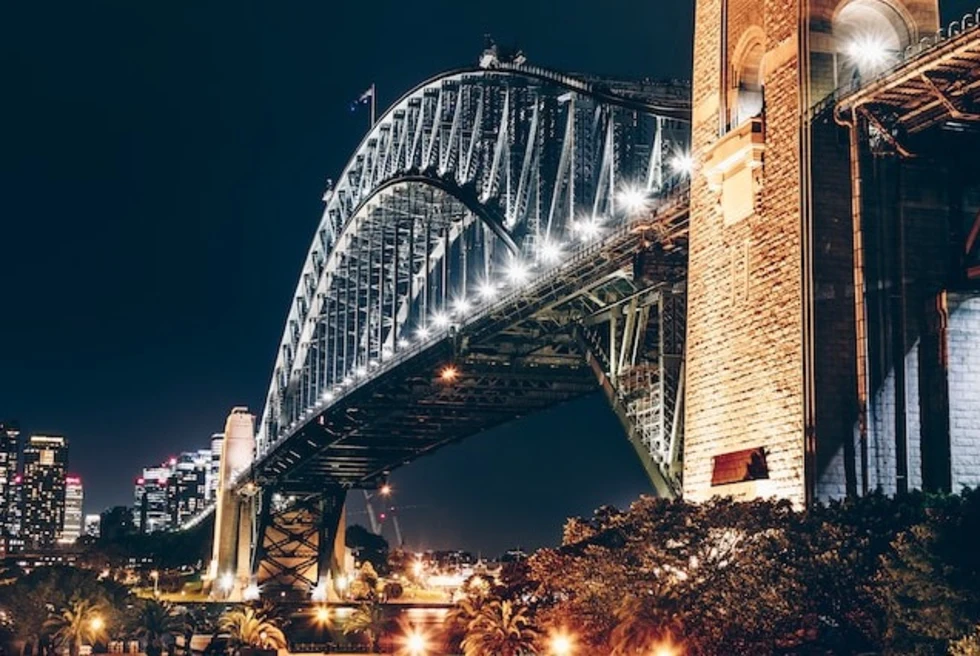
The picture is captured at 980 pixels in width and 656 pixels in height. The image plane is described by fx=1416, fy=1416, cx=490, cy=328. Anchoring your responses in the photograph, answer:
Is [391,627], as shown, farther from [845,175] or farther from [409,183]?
[845,175]

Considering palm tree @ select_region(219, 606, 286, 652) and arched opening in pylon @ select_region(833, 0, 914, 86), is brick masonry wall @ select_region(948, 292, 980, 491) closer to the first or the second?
arched opening in pylon @ select_region(833, 0, 914, 86)

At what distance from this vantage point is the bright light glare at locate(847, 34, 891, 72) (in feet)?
94.7

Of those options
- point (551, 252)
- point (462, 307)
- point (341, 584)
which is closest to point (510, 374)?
point (462, 307)

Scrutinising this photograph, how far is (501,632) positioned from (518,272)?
2299 cm

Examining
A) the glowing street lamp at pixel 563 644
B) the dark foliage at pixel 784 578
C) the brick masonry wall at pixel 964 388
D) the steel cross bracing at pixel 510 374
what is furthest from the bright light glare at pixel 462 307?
the brick masonry wall at pixel 964 388

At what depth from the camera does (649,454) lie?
135ft

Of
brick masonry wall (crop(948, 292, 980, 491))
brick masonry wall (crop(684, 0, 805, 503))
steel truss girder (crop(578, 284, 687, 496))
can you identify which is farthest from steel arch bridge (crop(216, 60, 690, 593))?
brick masonry wall (crop(948, 292, 980, 491))

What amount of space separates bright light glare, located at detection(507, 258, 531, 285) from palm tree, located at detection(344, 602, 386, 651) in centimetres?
1774

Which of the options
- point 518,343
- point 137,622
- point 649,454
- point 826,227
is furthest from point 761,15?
point 137,622

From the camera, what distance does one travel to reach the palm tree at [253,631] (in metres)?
57.5

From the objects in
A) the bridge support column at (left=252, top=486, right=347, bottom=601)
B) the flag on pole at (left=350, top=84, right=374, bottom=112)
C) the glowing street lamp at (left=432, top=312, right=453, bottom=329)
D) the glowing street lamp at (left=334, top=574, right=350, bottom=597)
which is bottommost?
the glowing street lamp at (left=334, top=574, right=350, bottom=597)

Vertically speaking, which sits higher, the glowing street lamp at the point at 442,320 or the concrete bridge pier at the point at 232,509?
the glowing street lamp at the point at 442,320

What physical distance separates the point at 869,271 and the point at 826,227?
118 cm

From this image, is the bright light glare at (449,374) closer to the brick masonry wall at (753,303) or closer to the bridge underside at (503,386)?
the bridge underside at (503,386)
